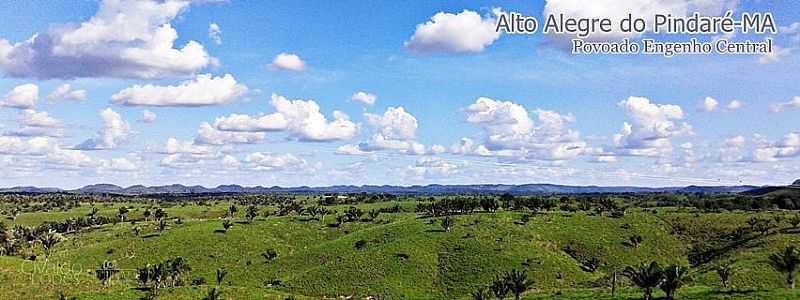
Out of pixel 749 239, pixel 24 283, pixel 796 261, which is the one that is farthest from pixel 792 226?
pixel 24 283

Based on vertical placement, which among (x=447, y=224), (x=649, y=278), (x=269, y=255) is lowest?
(x=269, y=255)

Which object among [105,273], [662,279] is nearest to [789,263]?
[662,279]

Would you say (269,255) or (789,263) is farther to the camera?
(269,255)

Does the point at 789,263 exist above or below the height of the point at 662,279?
above

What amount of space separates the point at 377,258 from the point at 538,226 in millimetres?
53078

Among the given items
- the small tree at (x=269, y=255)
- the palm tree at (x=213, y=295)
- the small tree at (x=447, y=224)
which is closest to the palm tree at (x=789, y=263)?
the small tree at (x=447, y=224)

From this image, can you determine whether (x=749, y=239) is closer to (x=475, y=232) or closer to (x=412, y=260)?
(x=475, y=232)

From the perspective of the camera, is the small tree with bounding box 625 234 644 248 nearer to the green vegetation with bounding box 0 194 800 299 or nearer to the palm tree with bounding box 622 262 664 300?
the green vegetation with bounding box 0 194 800 299

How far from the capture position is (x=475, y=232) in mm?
188625

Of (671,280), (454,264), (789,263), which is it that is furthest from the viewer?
(454,264)

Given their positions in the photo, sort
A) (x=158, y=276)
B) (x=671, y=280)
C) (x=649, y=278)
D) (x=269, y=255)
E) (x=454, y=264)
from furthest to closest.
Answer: (x=269, y=255), (x=454, y=264), (x=158, y=276), (x=649, y=278), (x=671, y=280)

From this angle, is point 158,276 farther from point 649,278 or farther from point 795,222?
point 795,222

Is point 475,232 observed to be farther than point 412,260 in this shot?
Yes

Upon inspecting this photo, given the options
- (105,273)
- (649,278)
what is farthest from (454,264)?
(105,273)
